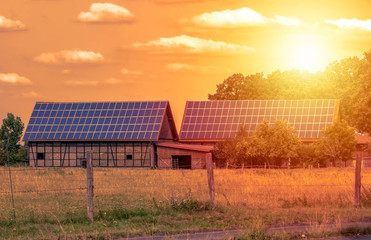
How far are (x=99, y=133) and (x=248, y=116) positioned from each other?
15.8 metres

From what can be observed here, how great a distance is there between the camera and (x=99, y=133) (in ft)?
204

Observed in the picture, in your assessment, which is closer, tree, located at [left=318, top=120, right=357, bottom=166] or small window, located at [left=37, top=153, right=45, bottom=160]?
tree, located at [left=318, top=120, right=357, bottom=166]

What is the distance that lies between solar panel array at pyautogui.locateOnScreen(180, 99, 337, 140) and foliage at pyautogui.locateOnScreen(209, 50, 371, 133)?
1627cm

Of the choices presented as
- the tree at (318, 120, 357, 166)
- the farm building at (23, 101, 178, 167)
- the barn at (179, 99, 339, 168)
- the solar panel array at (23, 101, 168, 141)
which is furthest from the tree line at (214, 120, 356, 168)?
the solar panel array at (23, 101, 168, 141)

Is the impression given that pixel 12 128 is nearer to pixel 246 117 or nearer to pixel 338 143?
pixel 246 117

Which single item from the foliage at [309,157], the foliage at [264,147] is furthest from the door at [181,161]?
the foliage at [309,157]

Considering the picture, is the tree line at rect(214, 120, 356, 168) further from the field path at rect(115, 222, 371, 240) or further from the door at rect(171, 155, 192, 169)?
the field path at rect(115, 222, 371, 240)

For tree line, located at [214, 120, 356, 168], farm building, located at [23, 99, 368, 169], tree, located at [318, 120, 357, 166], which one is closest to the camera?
tree line, located at [214, 120, 356, 168]

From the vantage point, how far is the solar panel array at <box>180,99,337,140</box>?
62.3m

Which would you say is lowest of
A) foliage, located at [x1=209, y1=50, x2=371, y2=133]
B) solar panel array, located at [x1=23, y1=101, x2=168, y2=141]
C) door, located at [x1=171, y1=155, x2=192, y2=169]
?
door, located at [x1=171, y1=155, x2=192, y2=169]

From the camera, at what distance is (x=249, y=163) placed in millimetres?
54719

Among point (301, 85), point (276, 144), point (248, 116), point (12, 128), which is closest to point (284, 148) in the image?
point (276, 144)

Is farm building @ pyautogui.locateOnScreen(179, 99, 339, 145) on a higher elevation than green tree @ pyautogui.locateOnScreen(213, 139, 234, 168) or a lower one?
higher

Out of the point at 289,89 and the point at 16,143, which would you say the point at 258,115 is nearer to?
the point at 289,89
